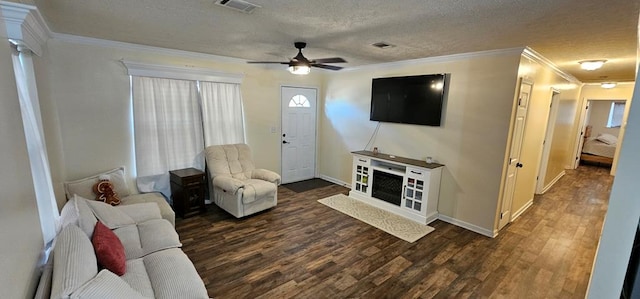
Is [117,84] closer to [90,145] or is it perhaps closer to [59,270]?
[90,145]

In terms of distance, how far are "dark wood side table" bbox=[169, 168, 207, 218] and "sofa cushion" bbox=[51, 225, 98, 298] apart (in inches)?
79.6

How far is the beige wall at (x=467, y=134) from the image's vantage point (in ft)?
11.2

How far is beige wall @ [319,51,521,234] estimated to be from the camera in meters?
3.42

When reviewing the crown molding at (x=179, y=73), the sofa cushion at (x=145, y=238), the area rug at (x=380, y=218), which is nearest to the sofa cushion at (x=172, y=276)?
the sofa cushion at (x=145, y=238)

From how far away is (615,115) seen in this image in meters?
8.79

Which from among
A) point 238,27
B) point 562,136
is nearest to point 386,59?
point 238,27

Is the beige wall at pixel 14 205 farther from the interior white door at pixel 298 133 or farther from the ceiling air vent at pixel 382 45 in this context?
the interior white door at pixel 298 133

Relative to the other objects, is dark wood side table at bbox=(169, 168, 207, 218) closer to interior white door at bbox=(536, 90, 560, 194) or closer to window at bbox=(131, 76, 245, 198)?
window at bbox=(131, 76, 245, 198)

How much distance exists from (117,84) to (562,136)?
843 cm

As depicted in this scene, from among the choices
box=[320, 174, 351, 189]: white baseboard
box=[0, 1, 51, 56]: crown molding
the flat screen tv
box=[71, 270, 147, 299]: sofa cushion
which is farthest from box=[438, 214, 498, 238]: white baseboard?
box=[0, 1, 51, 56]: crown molding

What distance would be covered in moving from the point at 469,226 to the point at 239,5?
12.9 feet

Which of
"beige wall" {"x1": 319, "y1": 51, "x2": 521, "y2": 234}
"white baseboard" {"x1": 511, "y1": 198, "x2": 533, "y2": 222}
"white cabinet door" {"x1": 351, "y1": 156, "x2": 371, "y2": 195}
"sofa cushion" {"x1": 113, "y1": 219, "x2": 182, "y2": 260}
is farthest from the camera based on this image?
"white cabinet door" {"x1": 351, "y1": 156, "x2": 371, "y2": 195}

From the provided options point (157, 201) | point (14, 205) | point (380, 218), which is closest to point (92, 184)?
point (157, 201)

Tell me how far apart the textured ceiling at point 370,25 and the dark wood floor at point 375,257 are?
2399 millimetres
